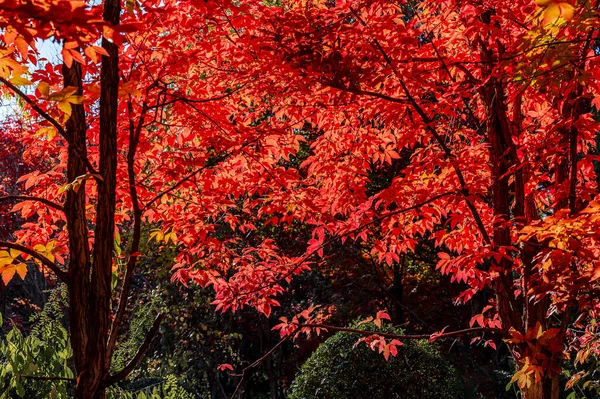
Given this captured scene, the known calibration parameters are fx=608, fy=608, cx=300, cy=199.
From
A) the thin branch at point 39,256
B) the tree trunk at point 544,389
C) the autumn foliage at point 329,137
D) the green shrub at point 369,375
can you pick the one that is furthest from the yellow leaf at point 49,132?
the green shrub at point 369,375

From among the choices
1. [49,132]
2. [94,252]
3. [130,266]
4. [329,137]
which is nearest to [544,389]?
[329,137]

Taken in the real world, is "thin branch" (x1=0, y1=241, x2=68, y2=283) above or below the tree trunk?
above

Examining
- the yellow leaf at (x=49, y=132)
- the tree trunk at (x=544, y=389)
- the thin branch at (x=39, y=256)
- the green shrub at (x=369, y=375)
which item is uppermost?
the yellow leaf at (x=49, y=132)

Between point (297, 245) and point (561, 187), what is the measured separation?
246 inches

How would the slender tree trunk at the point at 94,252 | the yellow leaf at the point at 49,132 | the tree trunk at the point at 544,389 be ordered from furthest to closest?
the tree trunk at the point at 544,389
the slender tree trunk at the point at 94,252
the yellow leaf at the point at 49,132

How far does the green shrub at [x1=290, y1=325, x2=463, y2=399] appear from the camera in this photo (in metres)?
6.20

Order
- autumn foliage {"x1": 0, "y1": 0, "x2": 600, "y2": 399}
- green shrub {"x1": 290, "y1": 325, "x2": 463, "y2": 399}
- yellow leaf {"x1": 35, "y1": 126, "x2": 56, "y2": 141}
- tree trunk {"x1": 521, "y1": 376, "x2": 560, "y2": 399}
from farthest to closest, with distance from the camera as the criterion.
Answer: green shrub {"x1": 290, "y1": 325, "x2": 463, "y2": 399} → tree trunk {"x1": 521, "y1": 376, "x2": 560, "y2": 399} → autumn foliage {"x1": 0, "y1": 0, "x2": 600, "y2": 399} → yellow leaf {"x1": 35, "y1": 126, "x2": 56, "y2": 141}

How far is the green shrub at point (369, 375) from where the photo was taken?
6195mm

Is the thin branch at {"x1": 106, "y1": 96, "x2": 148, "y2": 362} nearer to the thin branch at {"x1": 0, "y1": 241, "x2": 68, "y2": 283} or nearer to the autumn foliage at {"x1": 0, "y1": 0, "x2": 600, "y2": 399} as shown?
the autumn foliage at {"x1": 0, "y1": 0, "x2": 600, "y2": 399}

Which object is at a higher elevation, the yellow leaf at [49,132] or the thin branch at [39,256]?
the yellow leaf at [49,132]

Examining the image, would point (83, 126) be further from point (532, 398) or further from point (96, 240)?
point (532, 398)

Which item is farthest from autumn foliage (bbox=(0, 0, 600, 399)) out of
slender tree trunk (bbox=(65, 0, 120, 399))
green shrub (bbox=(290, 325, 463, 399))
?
green shrub (bbox=(290, 325, 463, 399))

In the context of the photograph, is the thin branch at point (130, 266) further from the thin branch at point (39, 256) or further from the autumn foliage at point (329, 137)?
the thin branch at point (39, 256)

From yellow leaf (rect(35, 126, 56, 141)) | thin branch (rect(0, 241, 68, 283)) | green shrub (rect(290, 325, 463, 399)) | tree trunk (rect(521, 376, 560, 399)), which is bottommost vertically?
tree trunk (rect(521, 376, 560, 399))
